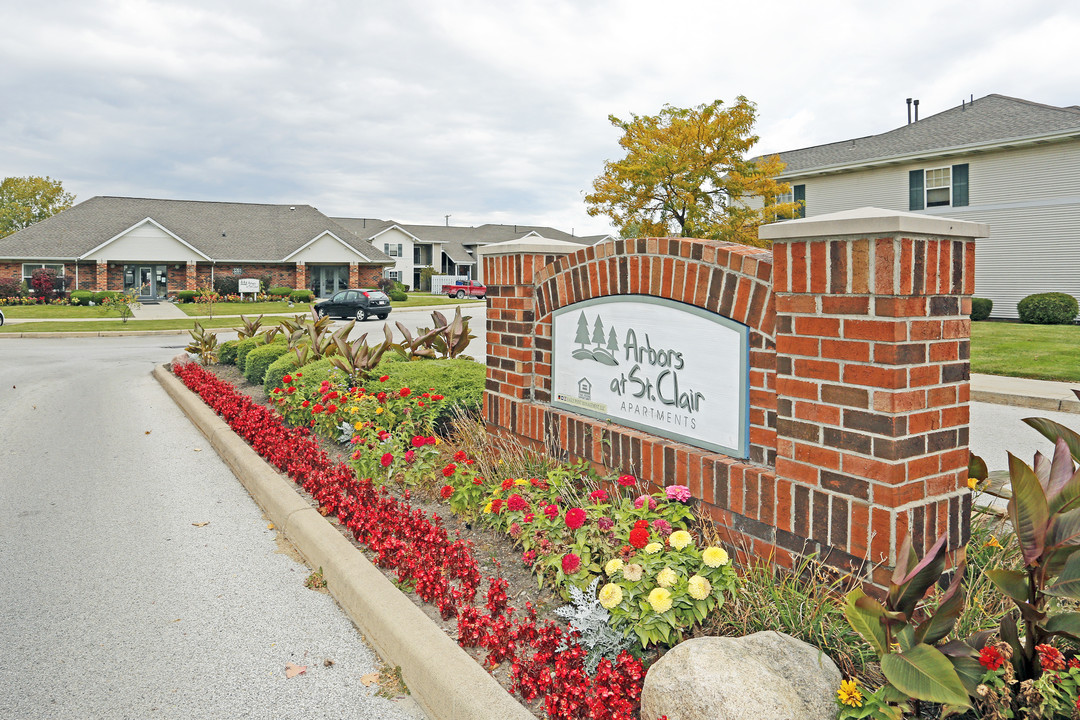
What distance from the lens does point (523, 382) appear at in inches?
227

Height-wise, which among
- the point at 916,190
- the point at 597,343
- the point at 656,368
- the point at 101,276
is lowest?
the point at 656,368

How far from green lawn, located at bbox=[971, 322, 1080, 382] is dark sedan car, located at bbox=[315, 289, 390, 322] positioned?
23.8 meters

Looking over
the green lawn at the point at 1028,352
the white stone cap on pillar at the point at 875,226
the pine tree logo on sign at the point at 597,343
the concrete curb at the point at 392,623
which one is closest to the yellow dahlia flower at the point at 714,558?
the concrete curb at the point at 392,623

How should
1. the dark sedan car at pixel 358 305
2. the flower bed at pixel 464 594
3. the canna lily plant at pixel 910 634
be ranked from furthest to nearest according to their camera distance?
the dark sedan car at pixel 358 305, the flower bed at pixel 464 594, the canna lily plant at pixel 910 634

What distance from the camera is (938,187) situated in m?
27.2

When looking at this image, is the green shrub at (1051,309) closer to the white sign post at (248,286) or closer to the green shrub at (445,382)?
the green shrub at (445,382)

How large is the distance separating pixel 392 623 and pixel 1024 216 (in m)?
28.0

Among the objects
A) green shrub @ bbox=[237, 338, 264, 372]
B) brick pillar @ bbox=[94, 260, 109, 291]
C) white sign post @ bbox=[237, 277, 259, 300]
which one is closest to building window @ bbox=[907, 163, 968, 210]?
green shrub @ bbox=[237, 338, 264, 372]

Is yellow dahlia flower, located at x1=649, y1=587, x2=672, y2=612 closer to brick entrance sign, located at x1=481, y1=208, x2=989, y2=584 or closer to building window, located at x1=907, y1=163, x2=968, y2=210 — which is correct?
brick entrance sign, located at x1=481, y1=208, x2=989, y2=584

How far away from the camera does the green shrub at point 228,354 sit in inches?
551

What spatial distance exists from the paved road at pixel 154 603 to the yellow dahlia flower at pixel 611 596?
0.94m

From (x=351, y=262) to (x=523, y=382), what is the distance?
49316mm

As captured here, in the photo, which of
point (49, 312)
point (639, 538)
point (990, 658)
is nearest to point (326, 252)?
point (49, 312)

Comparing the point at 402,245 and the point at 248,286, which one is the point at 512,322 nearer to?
the point at 248,286
